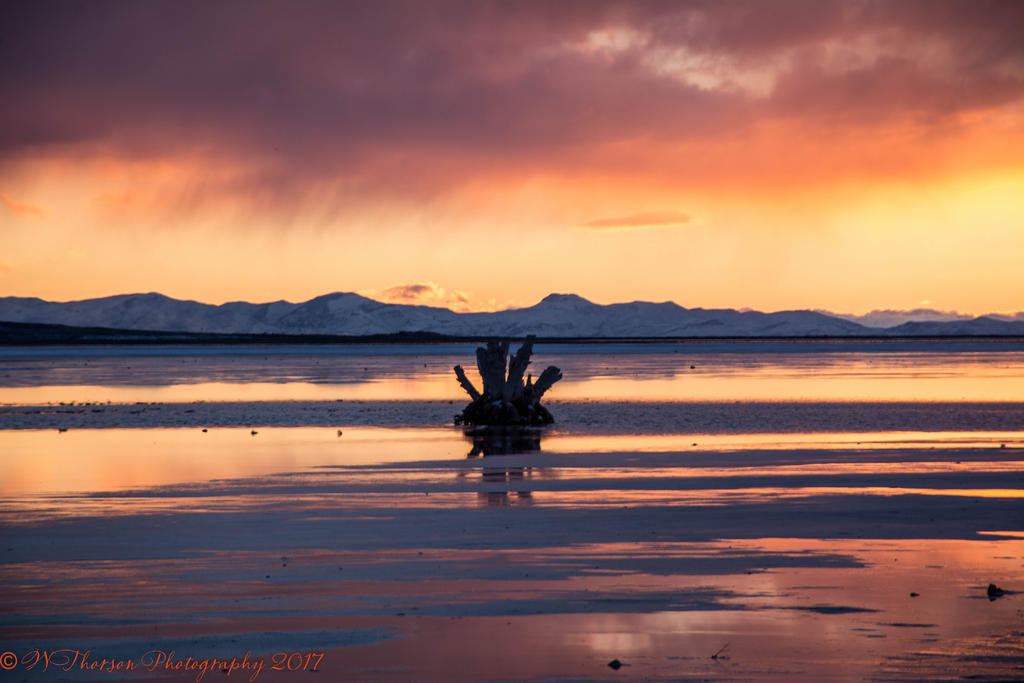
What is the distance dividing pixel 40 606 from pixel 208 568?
1.85 meters

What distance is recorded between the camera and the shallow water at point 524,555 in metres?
8.54

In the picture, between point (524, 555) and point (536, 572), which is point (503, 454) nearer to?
point (524, 555)

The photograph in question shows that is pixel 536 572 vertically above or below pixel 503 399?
below

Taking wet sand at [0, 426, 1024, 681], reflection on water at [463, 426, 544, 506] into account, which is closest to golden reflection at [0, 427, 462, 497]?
wet sand at [0, 426, 1024, 681]

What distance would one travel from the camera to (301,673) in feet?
26.8

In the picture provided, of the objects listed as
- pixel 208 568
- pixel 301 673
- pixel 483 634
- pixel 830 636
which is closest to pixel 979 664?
pixel 830 636

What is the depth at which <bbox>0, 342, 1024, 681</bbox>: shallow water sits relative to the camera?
28.0ft

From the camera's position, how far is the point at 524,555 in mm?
11930

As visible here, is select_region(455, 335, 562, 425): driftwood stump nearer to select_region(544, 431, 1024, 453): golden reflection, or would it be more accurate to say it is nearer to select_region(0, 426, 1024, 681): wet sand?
select_region(544, 431, 1024, 453): golden reflection

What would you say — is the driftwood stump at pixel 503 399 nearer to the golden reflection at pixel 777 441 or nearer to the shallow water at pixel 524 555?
the golden reflection at pixel 777 441

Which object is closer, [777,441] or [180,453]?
[180,453]

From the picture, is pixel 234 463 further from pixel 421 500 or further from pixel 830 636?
pixel 830 636

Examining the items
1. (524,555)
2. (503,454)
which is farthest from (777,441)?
(524,555)

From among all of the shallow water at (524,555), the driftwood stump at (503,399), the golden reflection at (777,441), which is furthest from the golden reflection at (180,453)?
the golden reflection at (777,441)
